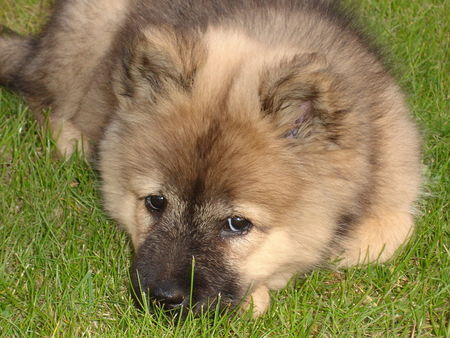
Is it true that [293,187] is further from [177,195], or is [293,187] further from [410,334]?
[410,334]

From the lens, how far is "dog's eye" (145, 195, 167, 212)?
2745 millimetres

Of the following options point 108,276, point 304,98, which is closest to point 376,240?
point 304,98

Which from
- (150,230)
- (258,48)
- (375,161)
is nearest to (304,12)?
(258,48)

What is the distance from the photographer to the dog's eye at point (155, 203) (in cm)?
275

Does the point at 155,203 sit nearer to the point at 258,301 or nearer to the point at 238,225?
the point at 238,225

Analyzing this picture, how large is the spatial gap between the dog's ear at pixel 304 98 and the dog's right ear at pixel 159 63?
34 centimetres

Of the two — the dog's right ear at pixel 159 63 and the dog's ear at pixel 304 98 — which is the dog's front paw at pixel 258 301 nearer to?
the dog's ear at pixel 304 98

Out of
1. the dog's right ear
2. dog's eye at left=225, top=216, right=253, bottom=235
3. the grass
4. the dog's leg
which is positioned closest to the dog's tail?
the grass

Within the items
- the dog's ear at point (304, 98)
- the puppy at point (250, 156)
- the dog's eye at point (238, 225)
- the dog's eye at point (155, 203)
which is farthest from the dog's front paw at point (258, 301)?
the dog's ear at point (304, 98)

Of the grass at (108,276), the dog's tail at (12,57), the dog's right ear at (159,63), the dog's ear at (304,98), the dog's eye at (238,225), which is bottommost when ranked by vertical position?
the dog's tail at (12,57)

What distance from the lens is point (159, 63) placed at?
2.68 m

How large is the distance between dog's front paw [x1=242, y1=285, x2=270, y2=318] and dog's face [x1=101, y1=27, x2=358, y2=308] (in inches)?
3.9

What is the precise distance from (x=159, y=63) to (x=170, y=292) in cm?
87

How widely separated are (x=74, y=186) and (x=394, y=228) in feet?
5.29
